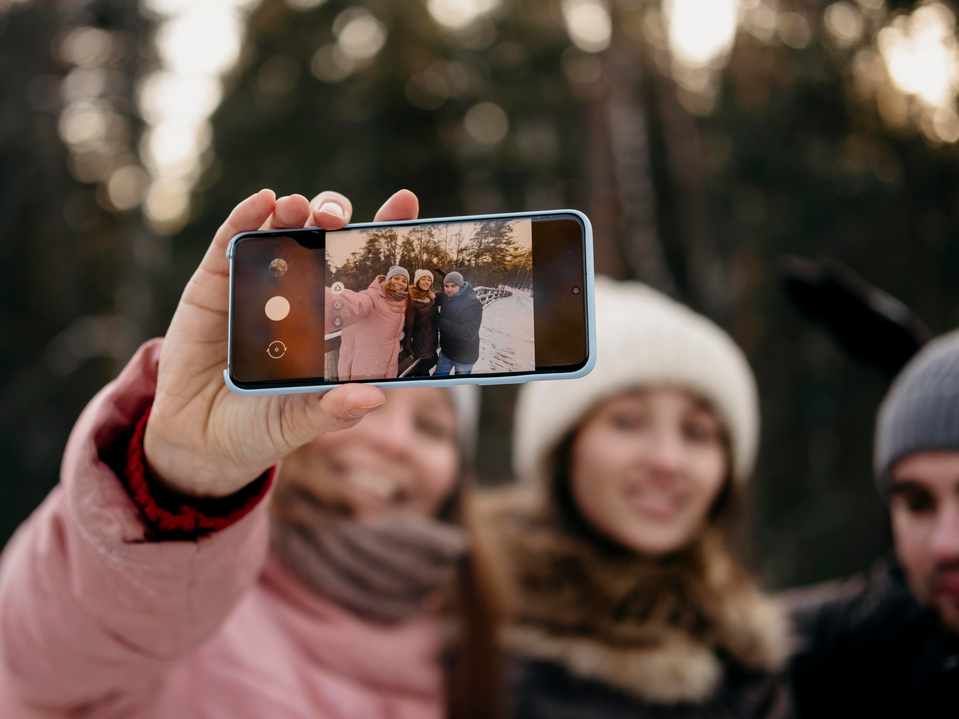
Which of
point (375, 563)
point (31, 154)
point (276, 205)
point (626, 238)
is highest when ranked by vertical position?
point (31, 154)

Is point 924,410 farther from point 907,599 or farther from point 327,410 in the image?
point 327,410

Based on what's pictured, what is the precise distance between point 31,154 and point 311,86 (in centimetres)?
320

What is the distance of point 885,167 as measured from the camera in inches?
197

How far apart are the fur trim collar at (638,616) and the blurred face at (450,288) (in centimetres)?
126

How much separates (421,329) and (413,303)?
1.9 inches

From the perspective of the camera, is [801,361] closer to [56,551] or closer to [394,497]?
[394,497]

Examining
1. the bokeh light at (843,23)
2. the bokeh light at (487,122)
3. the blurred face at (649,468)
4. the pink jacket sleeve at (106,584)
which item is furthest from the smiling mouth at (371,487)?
the bokeh light at (487,122)

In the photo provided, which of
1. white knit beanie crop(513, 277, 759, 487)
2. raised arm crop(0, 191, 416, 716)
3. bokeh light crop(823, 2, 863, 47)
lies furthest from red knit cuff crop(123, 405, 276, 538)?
bokeh light crop(823, 2, 863, 47)

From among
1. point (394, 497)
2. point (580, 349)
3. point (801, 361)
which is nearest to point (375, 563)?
point (394, 497)

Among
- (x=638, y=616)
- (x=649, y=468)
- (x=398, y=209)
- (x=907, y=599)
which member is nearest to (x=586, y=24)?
(x=649, y=468)

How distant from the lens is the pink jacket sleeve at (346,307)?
3.47ft

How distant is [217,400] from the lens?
1.07m

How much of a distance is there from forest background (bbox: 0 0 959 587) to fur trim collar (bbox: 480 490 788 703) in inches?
134

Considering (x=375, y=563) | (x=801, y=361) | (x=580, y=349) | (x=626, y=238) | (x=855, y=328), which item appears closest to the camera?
(x=580, y=349)
